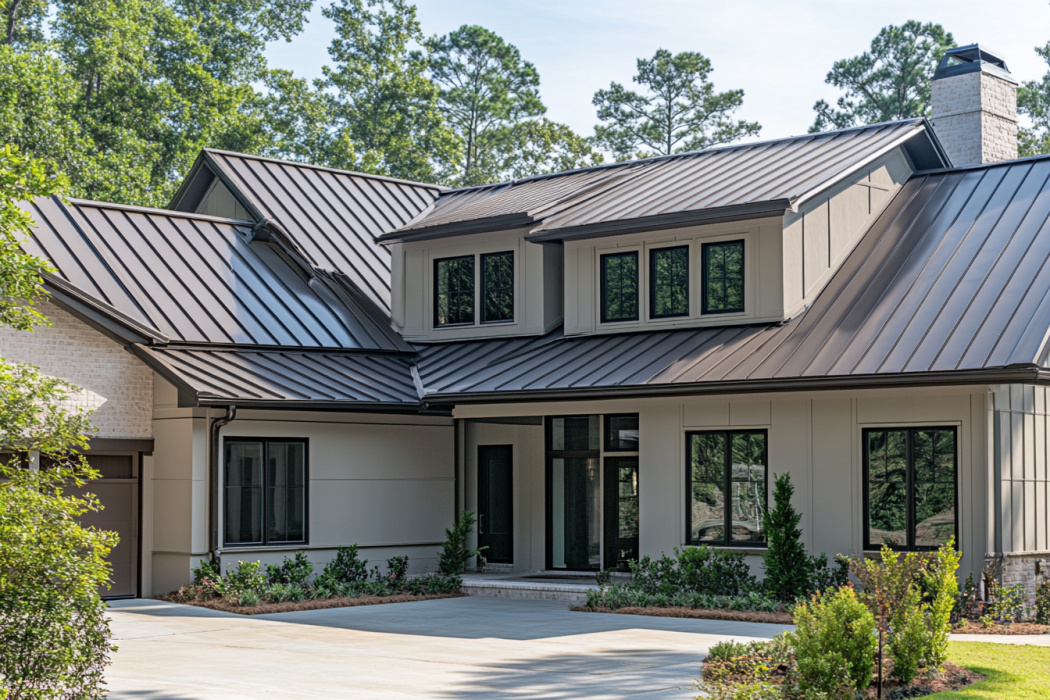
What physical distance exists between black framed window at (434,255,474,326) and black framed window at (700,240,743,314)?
506 centimetres

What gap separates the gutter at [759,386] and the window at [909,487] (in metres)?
1.13

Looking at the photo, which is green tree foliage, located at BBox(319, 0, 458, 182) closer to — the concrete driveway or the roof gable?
the roof gable

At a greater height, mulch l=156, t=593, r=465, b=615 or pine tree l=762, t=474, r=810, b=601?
pine tree l=762, t=474, r=810, b=601

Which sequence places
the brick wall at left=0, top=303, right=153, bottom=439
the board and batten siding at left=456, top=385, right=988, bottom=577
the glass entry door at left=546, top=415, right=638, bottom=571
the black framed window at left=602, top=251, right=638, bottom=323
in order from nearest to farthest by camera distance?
the board and batten siding at left=456, top=385, right=988, bottom=577 < the brick wall at left=0, top=303, right=153, bottom=439 < the glass entry door at left=546, top=415, right=638, bottom=571 < the black framed window at left=602, top=251, right=638, bottom=323

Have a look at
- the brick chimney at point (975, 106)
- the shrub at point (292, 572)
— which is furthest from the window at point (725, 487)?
the brick chimney at point (975, 106)

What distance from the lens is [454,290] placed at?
23.9 m

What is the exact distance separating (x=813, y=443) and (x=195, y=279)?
36.3ft

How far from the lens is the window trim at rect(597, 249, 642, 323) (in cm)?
2108

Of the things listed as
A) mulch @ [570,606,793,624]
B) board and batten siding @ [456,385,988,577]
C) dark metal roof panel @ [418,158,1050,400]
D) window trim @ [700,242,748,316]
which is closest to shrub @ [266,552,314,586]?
dark metal roof panel @ [418,158,1050,400]

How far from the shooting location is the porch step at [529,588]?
19.0 m

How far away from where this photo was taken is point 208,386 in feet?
61.7

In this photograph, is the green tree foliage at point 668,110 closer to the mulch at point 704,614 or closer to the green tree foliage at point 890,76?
the green tree foliage at point 890,76

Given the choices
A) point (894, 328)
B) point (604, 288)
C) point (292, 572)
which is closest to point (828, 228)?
point (894, 328)

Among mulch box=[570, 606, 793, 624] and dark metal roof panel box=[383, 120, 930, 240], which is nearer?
mulch box=[570, 606, 793, 624]
